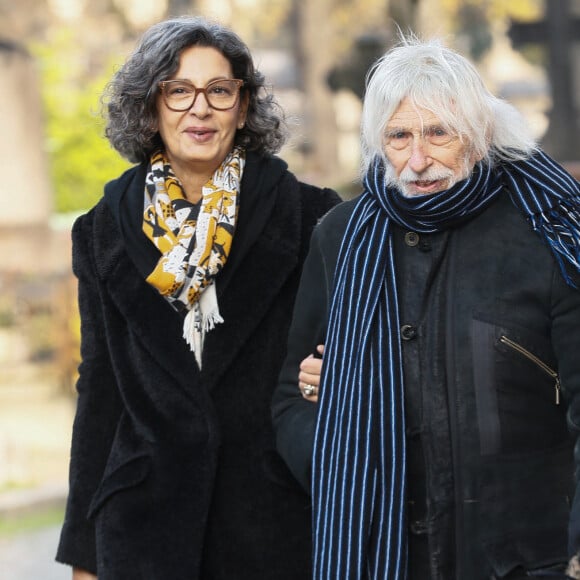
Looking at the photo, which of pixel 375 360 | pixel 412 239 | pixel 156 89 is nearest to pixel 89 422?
pixel 156 89

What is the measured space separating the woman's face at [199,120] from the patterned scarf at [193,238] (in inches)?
2.8

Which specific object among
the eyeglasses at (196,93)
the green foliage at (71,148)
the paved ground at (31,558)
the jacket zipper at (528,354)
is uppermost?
the green foliage at (71,148)

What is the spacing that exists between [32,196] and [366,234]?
9490mm

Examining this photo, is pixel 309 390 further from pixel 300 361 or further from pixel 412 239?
pixel 412 239

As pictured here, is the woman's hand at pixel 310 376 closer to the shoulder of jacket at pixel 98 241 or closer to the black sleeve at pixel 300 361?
the black sleeve at pixel 300 361

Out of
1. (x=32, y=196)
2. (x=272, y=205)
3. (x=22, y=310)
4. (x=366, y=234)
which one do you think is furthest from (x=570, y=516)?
(x=32, y=196)

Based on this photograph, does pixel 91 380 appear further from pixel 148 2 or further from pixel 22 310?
pixel 148 2

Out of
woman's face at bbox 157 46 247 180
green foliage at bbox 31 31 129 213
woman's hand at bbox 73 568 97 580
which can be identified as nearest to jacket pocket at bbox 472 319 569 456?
woman's face at bbox 157 46 247 180

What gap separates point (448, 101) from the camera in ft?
8.87

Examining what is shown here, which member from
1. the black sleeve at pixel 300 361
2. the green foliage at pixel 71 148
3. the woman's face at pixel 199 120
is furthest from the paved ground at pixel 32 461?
the green foliage at pixel 71 148

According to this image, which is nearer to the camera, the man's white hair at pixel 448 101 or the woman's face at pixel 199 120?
the man's white hair at pixel 448 101

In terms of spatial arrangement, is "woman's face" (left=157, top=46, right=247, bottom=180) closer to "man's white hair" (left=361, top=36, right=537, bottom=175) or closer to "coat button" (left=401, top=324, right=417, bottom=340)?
"man's white hair" (left=361, top=36, right=537, bottom=175)

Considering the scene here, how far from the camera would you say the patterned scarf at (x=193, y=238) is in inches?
133

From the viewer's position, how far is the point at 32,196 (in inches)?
473
